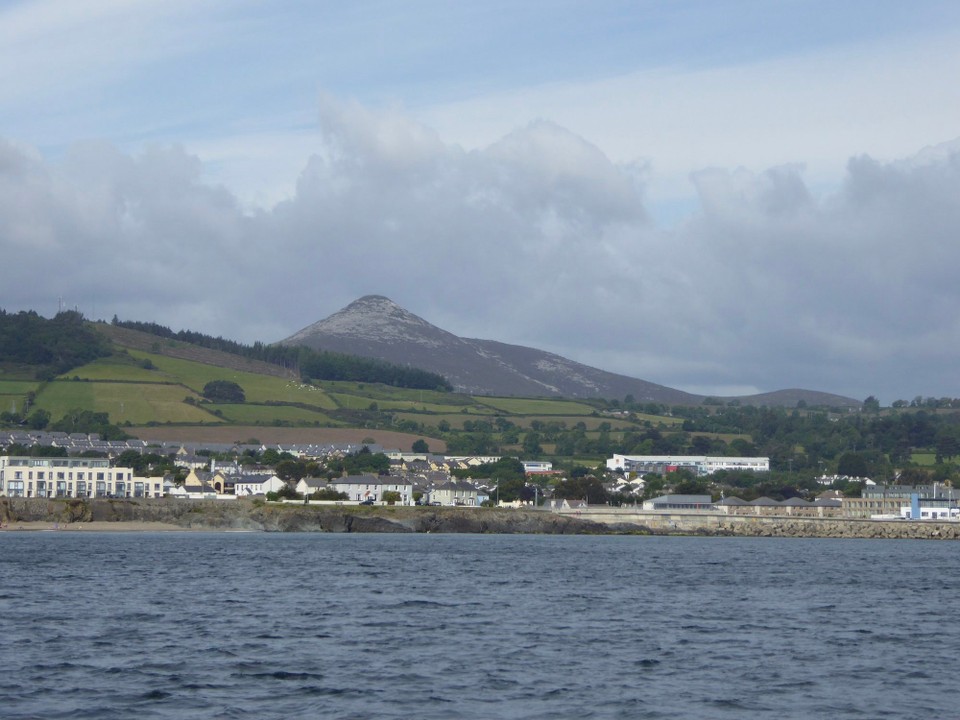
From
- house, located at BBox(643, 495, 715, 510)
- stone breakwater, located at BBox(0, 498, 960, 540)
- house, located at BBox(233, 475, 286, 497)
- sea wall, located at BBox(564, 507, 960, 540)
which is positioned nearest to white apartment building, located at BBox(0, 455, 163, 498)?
house, located at BBox(233, 475, 286, 497)

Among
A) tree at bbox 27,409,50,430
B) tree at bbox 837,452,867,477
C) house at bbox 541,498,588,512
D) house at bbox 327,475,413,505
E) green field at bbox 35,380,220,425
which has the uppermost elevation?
green field at bbox 35,380,220,425

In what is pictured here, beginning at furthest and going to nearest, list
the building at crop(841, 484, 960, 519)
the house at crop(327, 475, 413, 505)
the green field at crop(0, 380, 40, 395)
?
the green field at crop(0, 380, 40, 395) → the house at crop(327, 475, 413, 505) → the building at crop(841, 484, 960, 519)

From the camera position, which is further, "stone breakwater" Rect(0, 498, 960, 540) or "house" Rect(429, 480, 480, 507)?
"house" Rect(429, 480, 480, 507)

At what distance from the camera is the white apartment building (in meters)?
137

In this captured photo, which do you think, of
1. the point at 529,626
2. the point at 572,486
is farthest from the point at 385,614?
the point at 572,486

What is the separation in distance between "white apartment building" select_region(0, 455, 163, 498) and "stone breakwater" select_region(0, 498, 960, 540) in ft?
66.4

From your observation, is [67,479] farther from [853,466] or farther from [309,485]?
[853,466]

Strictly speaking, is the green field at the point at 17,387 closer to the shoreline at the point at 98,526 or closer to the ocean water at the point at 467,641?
the shoreline at the point at 98,526

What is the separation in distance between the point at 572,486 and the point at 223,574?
93519mm

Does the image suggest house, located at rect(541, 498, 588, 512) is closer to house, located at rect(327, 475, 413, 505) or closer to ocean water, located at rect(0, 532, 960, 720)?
house, located at rect(327, 475, 413, 505)

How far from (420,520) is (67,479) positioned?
42.0 metres

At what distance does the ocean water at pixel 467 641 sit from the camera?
24.5 metres

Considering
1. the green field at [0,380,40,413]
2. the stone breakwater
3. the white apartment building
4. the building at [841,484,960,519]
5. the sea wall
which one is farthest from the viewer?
the green field at [0,380,40,413]

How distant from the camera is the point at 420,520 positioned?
120938 mm
